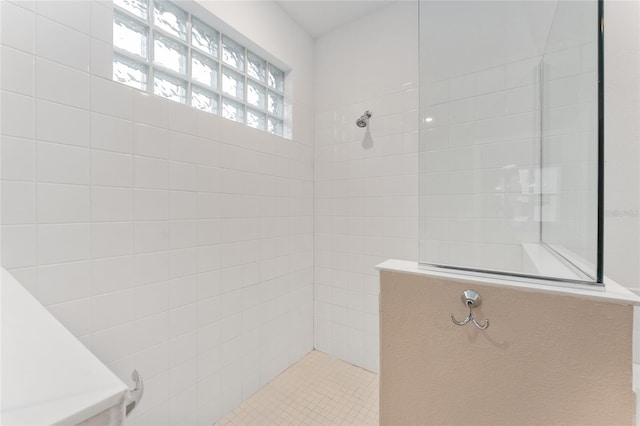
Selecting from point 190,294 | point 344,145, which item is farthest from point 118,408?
point 344,145

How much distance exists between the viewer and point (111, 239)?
1.09 meters

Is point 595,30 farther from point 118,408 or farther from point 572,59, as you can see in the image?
point 118,408

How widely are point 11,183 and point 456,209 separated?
1.86m

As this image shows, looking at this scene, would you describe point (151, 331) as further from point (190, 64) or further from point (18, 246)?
point (190, 64)

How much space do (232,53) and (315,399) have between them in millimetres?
2191

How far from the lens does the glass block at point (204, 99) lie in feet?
4.94

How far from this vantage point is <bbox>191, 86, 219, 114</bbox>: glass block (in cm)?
150

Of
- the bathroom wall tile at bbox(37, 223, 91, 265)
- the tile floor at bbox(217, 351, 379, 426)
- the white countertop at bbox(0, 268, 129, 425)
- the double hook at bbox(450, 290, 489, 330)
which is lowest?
the tile floor at bbox(217, 351, 379, 426)

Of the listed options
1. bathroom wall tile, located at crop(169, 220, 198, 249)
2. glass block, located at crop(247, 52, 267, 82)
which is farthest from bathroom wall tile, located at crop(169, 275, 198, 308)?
glass block, located at crop(247, 52, 267, 82)

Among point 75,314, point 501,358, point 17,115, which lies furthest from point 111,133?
point 501,358

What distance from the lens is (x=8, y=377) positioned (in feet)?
1.15

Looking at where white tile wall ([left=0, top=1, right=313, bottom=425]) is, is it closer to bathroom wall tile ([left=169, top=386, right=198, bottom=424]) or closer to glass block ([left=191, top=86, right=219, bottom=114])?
bathroom wall tile ([left=169, top=386, right=198, bottom=424])

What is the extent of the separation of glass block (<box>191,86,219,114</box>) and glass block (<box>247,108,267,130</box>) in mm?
246

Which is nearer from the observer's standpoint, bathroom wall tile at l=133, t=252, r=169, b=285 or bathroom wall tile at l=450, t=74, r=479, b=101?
bathroom wall tile at l=133, t=252, r=169, b=285
